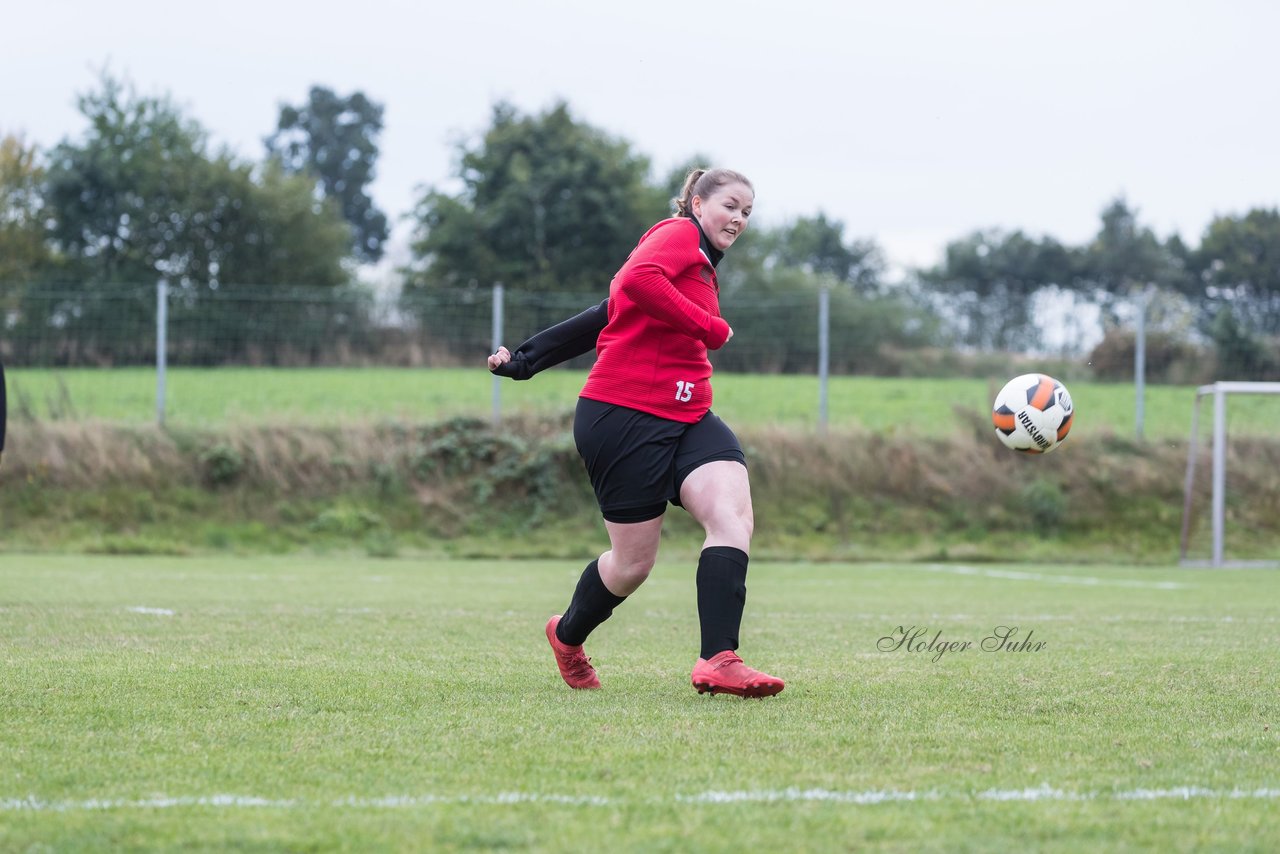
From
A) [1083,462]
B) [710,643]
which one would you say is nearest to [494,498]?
[1083,462]

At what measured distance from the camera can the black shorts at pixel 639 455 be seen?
16.1 feet

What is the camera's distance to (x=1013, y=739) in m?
3.94

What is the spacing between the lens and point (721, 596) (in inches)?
188

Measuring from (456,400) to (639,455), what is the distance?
14.1 meters

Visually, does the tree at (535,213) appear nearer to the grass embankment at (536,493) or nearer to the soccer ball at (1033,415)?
the grass embankment at (536,493)

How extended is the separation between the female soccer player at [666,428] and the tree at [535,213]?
111 ft

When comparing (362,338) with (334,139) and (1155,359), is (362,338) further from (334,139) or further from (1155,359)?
(334,139)

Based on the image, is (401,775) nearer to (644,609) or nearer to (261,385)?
(644,609)

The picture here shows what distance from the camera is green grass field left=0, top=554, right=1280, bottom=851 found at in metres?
2.87
